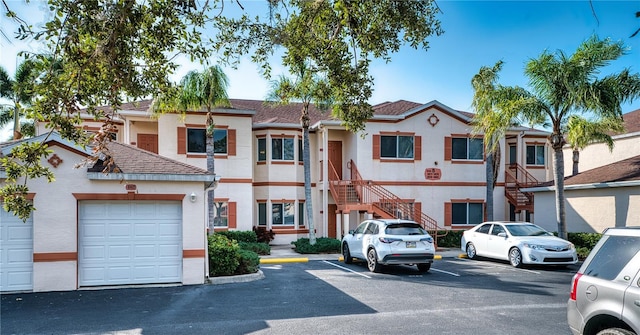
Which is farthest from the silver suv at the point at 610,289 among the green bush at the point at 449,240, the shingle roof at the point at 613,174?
the green bush at the point at 449,240

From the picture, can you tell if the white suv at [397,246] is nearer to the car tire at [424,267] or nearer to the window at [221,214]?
the car tire at [424,267]

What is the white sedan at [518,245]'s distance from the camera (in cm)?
1545

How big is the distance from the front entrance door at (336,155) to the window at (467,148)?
6.17 metres

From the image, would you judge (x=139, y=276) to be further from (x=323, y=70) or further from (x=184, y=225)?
(x=323, y=70)

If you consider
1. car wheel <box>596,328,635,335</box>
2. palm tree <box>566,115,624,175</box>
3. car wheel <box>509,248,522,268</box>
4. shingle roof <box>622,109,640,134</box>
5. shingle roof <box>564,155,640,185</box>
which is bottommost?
car wheel <box>509,248,522,268</box>

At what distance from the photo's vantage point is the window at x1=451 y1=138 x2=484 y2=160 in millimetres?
25719

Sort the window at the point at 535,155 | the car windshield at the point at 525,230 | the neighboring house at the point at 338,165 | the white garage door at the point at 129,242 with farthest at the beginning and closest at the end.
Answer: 1. the window at the point at 535,155
2. the neighboring house at the point at 338,165
3. the car windshield at the point at 525,230
4. the white garage door at the point at 129,242

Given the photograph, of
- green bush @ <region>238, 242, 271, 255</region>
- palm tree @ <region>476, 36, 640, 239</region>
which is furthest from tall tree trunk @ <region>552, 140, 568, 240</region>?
green bush @ <region>238, 242, 271, 255</region>

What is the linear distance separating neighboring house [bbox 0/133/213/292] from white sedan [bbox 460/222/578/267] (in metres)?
10.4

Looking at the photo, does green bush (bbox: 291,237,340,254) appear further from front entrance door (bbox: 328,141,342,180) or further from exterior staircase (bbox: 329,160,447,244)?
front entrance door (bbox: 328,141,342,180)

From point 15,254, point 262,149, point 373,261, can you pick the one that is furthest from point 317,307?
point 262,149

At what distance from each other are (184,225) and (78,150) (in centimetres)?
341

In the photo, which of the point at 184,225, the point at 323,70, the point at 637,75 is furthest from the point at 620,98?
the point at 184,225

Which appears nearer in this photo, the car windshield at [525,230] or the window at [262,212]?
the car windshield at [525,230]
